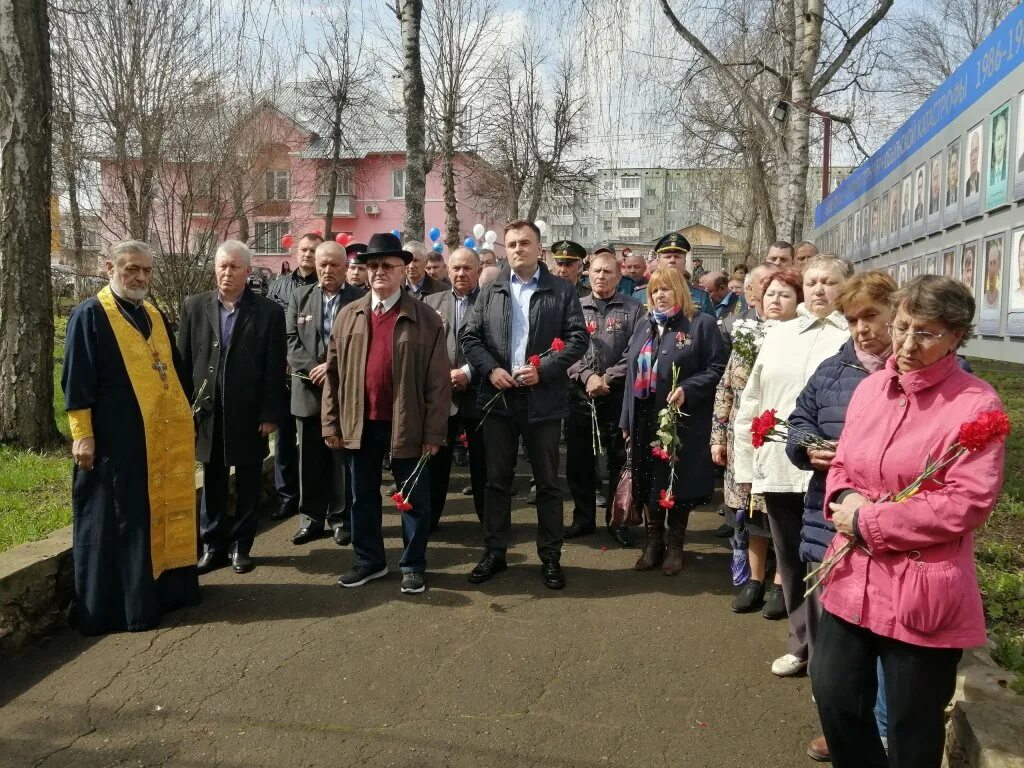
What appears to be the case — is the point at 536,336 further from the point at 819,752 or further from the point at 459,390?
the point at 819,752

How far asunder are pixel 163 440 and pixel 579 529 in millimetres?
3091

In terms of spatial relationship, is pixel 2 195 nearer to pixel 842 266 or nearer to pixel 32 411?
pixel 32 411

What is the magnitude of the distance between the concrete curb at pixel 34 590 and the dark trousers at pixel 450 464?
2430 mm

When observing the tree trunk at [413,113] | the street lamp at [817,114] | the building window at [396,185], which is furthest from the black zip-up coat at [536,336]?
the building window at [396,185]

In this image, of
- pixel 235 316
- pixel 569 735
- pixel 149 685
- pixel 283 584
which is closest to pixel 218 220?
pixel 235 316

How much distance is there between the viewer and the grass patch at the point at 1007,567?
135 inches

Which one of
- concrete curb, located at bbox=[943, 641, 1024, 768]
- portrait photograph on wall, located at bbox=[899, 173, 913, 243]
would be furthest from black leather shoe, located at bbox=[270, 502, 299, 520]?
portrait photograph on wall, located at bbox=[899, 173, 913, 243]

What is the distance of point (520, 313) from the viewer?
5.26 meters

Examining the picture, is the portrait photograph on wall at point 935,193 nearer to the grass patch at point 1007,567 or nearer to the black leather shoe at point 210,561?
the grass patch at point 1007,567

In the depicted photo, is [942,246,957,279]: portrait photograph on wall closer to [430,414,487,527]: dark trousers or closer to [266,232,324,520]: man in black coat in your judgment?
[430,414,487,527]: dark trousers

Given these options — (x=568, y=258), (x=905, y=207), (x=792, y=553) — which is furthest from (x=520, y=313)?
(x=905, y=207)

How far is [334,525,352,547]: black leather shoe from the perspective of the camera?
5.97 m

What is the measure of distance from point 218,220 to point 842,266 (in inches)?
467

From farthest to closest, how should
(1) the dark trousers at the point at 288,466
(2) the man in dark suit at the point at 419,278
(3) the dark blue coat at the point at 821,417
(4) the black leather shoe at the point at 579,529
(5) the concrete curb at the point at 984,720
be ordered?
(2) the man in dark suit at the point at 419,278, (1) the dark trousers at the point at 288,466, (4) the black leather shoe at the point at 579,529, (3) the dark blue coat at the point at 821,417, (5) the concrete curb at the point at 984,720
